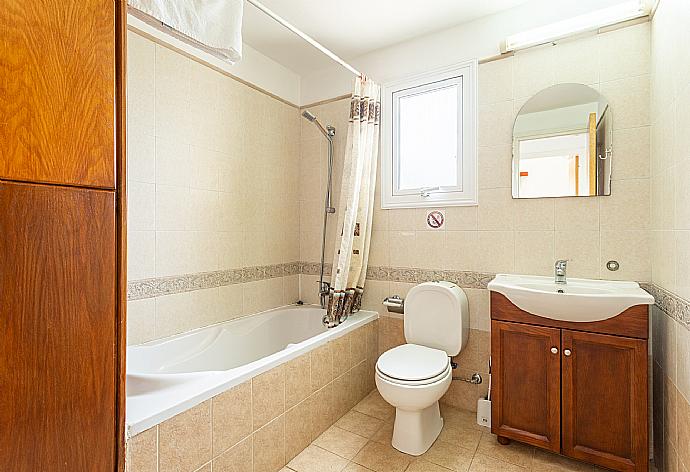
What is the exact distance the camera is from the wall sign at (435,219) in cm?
252

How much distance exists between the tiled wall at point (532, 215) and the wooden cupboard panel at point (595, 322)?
1.24 feet

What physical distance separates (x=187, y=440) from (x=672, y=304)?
2039 mm

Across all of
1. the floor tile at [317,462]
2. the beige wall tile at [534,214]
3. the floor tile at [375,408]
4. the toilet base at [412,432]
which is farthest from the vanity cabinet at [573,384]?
the floor tile at [317,462]

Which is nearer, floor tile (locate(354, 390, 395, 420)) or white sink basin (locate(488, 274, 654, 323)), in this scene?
white sink basin (locate(488, 274, 654, 323))

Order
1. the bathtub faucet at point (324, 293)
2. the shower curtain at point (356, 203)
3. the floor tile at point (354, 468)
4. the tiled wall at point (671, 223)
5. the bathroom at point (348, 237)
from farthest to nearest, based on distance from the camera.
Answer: the bathtub faucet at point (324, 293), the shower curtain at point (356, 203), the floor tile at point (354, 468), the tiled wall at point (671, 223), the bathroom at point (348, 237)

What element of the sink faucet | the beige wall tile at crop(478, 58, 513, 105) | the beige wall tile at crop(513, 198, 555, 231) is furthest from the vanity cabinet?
the beige wall tile at crop(478, 58, 513, 105)

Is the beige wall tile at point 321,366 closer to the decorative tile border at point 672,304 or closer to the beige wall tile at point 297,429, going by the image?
the beige wall tile at point 297,429

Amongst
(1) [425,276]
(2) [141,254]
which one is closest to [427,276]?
(1) [425,276]

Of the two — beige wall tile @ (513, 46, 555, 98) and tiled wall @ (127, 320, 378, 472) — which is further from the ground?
beige wall tile @ (513, 46, 555, 98)

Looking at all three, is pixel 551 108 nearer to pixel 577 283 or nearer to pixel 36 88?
pixel 577 283

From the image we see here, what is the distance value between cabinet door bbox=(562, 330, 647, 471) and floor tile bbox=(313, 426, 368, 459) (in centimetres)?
102

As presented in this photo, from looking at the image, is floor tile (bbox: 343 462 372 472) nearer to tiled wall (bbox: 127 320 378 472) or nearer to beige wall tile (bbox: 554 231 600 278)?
tiled wall (bbox: 127 320 378 472)

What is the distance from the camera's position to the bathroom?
A: 95 cm

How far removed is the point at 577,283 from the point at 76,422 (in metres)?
2.21
